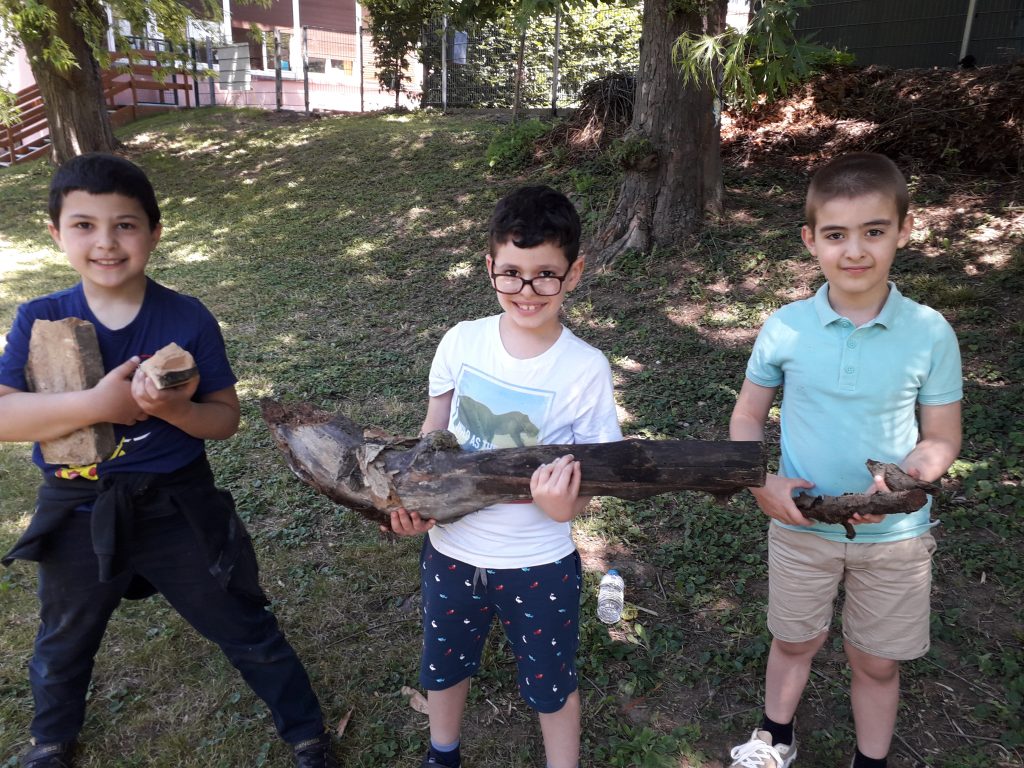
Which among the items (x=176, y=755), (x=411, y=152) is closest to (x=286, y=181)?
(x=411, y=152)

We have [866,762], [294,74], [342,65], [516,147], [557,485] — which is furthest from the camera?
[342,65]

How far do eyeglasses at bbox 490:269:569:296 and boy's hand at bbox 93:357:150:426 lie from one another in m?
1.02

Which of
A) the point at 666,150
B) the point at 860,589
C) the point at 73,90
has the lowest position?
the point at 860,589

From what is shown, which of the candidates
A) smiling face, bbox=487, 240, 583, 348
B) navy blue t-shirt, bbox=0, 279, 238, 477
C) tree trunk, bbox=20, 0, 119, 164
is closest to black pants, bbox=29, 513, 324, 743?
navy blue t-shirt, bbox=0, 279, 238, 477

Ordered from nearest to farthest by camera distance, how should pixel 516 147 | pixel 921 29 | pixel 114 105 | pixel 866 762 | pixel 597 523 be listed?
pixel 866 762 < pixel 597 523 < pixel 921 29 < pixel 516 147 < pixel 114 105

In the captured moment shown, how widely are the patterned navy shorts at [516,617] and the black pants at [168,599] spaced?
1.77 feet

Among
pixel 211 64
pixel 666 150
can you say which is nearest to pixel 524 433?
pixel 666 150

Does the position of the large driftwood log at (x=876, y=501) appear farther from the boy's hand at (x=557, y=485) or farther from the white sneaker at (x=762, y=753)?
the white sneaker at (x=762, y=753)

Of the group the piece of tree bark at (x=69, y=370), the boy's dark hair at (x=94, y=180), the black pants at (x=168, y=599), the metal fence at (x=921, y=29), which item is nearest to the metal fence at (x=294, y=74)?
the metal fence at (x=921, y=29)

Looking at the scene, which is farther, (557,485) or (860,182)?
(860,182)

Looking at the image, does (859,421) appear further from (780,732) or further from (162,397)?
(162,397)

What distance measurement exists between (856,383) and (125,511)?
208cm

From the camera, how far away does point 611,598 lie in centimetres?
321

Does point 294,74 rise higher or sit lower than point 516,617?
higher
